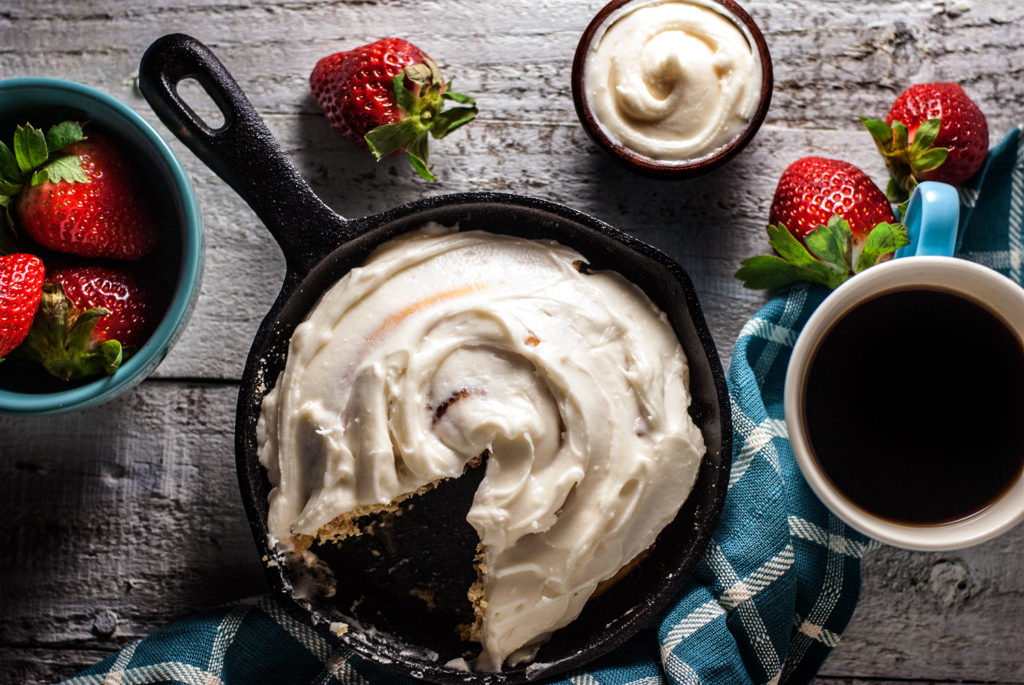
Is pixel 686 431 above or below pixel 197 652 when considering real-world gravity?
above

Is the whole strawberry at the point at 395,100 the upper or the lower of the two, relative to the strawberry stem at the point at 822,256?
upper

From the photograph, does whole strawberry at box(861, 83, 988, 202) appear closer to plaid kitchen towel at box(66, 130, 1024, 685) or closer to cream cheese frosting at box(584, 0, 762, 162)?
plaid kitchen towel at box(66, 130, 1024, 685)

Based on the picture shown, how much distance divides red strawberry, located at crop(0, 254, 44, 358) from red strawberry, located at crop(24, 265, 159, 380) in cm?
4

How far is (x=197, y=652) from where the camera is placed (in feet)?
5.22

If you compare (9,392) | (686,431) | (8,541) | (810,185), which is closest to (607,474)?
(686,431)

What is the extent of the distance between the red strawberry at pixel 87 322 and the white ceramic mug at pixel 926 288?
107 centimetres

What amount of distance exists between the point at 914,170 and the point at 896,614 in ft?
2.83

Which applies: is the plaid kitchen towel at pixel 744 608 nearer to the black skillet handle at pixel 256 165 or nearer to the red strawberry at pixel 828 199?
the red strawberry at pixel 828 199

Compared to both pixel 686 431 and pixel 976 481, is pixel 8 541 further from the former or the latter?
pixel 976 481

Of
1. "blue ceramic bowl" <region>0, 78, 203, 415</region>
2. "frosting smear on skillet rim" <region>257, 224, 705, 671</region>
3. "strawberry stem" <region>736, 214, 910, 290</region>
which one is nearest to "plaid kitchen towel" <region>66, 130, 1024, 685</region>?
"strawberry stem" <region>736, 214, 910, 290</region>

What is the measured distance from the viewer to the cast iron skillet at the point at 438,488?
144 centimetres

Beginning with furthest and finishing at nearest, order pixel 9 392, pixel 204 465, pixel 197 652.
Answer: pixel 204 465, pixel 197 652, pixel 9 392

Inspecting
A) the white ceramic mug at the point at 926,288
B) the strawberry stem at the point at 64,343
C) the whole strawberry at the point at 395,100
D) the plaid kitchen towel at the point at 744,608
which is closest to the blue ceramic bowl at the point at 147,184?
the strawberry stem at the point at 64,343

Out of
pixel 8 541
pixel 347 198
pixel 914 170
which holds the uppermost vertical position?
pixel 914 170
